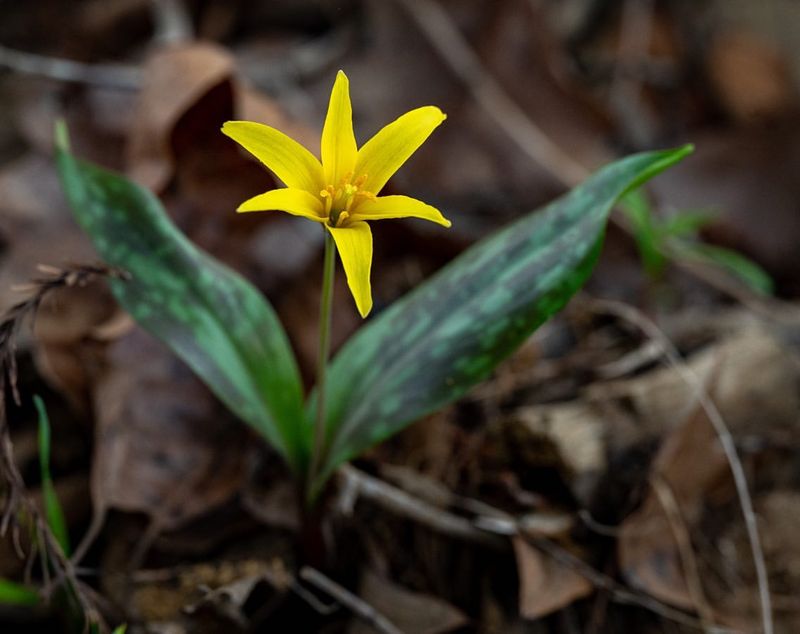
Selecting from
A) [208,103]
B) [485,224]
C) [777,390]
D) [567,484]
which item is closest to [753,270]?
[777,390]

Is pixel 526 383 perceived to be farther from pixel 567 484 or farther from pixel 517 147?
pixel 517 147

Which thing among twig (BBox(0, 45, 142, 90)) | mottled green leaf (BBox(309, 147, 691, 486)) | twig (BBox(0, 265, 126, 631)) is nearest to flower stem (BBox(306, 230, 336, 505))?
mottled green leaf (BBox(309, 147, 691, 486))

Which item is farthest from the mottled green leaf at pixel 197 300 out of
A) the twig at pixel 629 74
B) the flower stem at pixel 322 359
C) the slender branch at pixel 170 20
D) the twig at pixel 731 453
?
the twig at pixel 629 74

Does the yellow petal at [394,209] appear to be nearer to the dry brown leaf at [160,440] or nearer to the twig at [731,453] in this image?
the dry brown leaf at [160,440]

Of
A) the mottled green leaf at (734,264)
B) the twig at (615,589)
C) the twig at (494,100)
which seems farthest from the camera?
the twig at (494,100)

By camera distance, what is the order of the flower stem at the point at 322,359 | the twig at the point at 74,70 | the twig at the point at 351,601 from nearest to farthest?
the flower stem at the point at 322,359, the twig at the point at 351,601, the twig at the point at 74,70

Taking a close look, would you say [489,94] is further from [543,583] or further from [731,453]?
[543,583]
